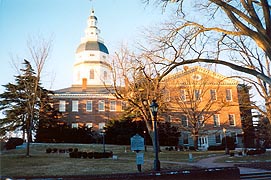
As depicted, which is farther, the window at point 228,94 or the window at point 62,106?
the window at point 228,94

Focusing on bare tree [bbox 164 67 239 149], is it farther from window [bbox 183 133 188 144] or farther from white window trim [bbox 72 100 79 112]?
white window trim [bbox 72 100 79 112]

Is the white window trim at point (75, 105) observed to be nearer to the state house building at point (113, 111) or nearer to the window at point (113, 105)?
the state house building at point (113, 111)

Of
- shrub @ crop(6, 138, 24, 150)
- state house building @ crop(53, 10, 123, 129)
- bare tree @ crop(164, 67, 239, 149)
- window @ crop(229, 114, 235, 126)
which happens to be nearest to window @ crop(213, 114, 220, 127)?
window @ crop(229, 114, 235, 126)

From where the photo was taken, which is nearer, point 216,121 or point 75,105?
point 75,105

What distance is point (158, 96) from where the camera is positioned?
1004 inches

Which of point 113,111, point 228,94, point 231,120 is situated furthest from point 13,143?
point 228,94

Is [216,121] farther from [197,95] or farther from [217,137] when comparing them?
[197,95]

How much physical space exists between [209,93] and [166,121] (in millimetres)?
8655

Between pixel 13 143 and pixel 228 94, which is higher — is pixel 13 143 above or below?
below

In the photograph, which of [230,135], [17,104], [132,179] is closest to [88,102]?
[17,104]

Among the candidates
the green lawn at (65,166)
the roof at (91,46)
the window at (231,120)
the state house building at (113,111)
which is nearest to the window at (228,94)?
the state house building at (113,111)

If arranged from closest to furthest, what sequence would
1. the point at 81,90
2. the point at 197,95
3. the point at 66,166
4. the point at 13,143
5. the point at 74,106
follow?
the point at 66,166
the point at 13,143
the point at 197,95
the point at 74,106
the point at 81,90

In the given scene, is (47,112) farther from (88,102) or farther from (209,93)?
(209,93)

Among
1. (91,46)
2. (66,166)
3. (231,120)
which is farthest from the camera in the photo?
(91,46)
